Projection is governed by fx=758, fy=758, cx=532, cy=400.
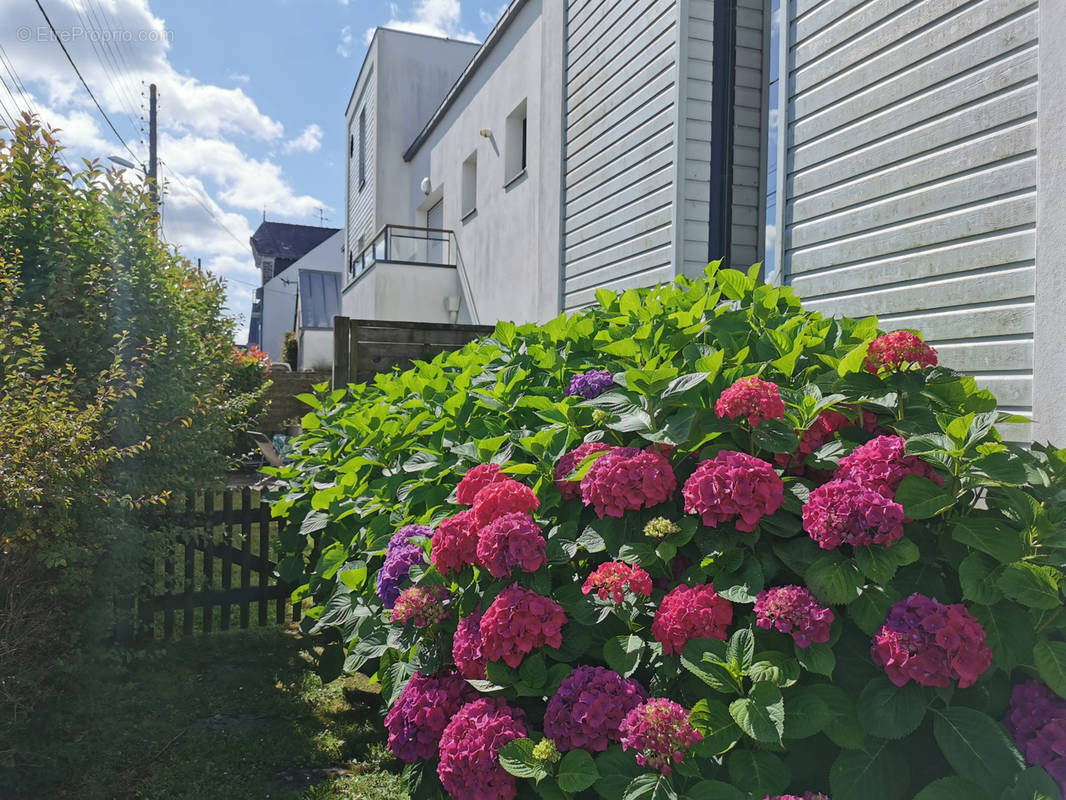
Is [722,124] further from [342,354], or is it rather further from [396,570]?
[396,570]

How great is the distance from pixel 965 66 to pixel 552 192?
4817mm

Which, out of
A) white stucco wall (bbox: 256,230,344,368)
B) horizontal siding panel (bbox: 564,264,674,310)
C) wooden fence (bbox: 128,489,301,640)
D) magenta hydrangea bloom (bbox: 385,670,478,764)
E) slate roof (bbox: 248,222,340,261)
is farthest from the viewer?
slate roof (bbox: 248,222,340,261)

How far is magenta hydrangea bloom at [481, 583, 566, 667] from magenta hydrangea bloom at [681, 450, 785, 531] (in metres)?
0.45

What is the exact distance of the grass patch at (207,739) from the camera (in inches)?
117

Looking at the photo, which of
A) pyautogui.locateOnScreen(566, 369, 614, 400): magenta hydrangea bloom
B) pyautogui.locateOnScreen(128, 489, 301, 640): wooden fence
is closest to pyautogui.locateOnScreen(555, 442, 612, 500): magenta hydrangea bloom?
pyautogui.locateOnScreen(566, 369, 614, 400): magenta hydrangea bloom

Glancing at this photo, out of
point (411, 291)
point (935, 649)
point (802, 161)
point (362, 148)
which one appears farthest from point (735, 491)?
point (362, 148)

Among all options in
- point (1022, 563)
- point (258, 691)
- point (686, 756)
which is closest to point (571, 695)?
point (686, 756)

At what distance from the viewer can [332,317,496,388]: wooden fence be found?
680 centimetres

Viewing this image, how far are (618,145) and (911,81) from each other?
3.17 meters

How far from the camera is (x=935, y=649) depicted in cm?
165

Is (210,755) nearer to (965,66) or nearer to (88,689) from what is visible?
(88,689)

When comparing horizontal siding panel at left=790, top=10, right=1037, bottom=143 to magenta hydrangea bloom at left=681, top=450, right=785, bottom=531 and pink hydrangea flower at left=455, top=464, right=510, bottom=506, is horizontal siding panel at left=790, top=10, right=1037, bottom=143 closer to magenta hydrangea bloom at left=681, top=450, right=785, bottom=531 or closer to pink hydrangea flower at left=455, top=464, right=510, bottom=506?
magenta hydrangea bloom at left=681, top=450, right=785, bottom=531

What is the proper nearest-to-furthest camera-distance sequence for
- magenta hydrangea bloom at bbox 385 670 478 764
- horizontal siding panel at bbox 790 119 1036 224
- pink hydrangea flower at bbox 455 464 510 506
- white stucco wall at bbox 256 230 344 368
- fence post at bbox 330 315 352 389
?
magenta hydrangea bloom at bbox 385 670 478 764 → pink hydrangea flower at bbox 455 464 510 506 → horizontal siding panel at bbox 790 119 1036 224 → fence post at bbox 330 315 352 389 → white stucco wall at bbox 256 230 344 368

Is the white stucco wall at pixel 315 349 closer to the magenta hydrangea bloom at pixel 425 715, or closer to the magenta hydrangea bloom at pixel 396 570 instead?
the magenta hydrangea bloom at pixel 396 570
